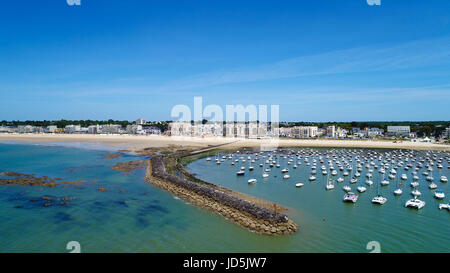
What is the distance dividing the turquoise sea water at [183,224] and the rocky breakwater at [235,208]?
72 centimetres

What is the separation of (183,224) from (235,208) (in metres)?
4.54

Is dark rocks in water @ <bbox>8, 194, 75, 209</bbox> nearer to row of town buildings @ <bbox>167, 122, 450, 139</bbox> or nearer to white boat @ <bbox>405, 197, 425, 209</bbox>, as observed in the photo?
white boat @ <bbox>405, 197, 425, 209</bbox>

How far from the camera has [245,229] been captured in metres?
18.7

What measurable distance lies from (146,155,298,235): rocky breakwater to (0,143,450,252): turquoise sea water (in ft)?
2.36

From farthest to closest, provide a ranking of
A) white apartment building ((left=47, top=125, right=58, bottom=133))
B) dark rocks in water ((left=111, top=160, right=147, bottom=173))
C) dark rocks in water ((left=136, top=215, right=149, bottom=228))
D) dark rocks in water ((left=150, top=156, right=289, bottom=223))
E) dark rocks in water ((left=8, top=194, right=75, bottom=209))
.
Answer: white apartment building ((left=47, top=125, right=58, bottom=133))
dark rocks in water ((left=111, top=160, right=147, bottom=173))
dark rocks in water ((left=8, top=194, right=75, bottom=209))
dark rocks in water ((left=136, top=215, right=149, bottom=228))
dark rocks in water ((left=150, top=156, right=289, bottom=223))

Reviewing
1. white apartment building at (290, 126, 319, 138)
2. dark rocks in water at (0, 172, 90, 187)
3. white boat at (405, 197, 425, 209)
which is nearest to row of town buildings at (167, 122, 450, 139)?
white apartment building at (290, 126, 319, 138)

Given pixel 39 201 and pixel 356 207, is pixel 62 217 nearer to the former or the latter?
pixel 39 201

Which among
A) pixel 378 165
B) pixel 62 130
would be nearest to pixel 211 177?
pixel 378 165

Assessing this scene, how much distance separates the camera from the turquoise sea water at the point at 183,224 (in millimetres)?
16328

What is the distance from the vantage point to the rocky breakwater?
1833 cm

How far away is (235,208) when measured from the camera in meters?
21.8

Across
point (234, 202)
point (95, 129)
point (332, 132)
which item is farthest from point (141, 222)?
point (95, 129)

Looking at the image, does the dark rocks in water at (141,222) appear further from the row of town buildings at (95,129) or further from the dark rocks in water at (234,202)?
the row of town buildings at (95,129)

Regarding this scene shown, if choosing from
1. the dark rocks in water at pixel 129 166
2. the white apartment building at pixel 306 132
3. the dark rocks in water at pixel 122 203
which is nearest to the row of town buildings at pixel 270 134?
the white apartment building at pixel 306 132
